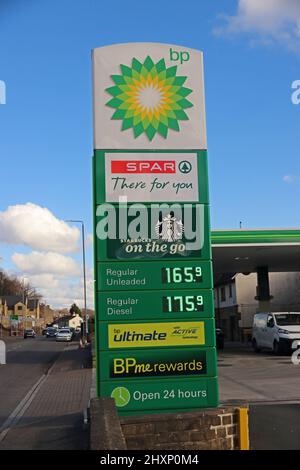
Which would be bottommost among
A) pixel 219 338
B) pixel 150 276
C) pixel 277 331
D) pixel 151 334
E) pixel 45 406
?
pixel 45 406

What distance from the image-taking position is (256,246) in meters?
25.5

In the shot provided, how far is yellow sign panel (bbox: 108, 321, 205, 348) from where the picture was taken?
31.8ft

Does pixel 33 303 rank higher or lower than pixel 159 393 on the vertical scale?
higher

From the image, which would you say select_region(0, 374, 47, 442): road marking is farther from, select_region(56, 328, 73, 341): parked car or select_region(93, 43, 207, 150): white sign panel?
select_region(56, 328, 73, 341): parked car

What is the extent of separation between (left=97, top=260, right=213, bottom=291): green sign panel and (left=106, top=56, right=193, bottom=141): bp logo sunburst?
2211 mm

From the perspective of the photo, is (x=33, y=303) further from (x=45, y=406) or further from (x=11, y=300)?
(x=45, y=406)

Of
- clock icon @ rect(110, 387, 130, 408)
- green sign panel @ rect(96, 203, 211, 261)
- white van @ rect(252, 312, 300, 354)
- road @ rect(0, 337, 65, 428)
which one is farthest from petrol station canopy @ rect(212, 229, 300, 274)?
clock icon @ rect(110, 387, 130, 408)

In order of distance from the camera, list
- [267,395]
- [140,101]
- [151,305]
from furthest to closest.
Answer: [267,395], [140,101], [151,305]

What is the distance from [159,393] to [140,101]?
16.1 feet

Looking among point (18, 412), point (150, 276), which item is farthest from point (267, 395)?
point (150, 276)

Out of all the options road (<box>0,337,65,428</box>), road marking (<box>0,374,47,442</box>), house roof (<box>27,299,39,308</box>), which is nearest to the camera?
road marking (<box>0,374,47,442</box>)

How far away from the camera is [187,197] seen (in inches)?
392
